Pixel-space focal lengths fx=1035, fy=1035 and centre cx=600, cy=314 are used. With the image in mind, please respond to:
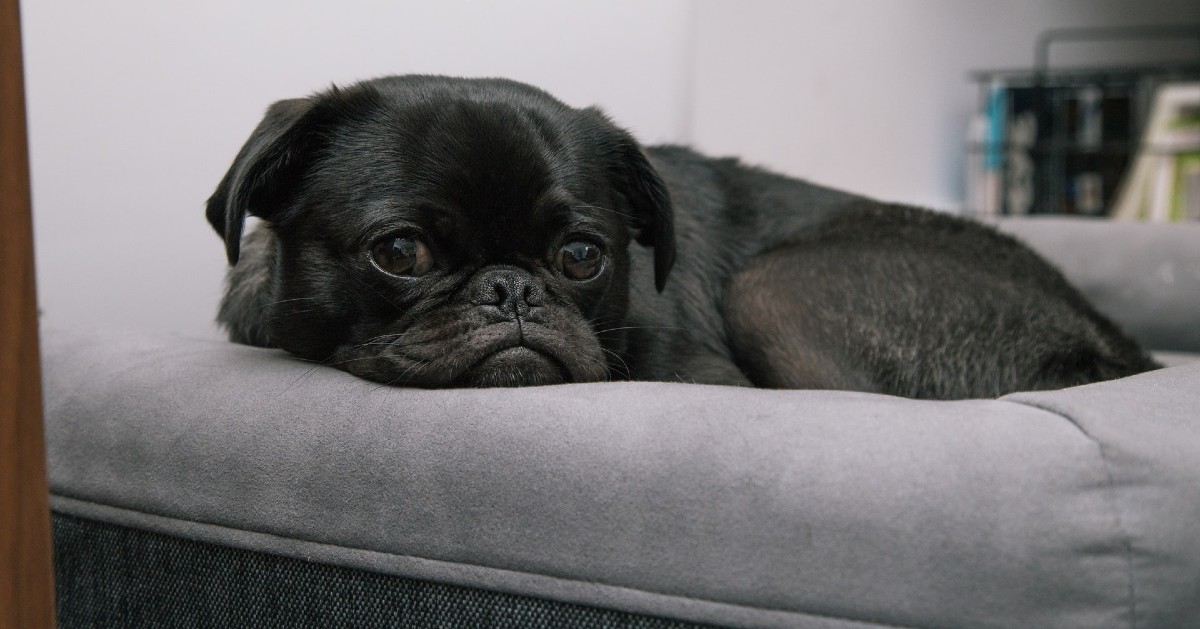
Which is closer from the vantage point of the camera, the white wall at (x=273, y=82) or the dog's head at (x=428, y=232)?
the dog's head at (x=428, y=232)

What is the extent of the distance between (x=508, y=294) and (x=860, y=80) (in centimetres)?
302

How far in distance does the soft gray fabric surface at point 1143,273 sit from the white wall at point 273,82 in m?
1.06

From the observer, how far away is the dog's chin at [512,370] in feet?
4.29

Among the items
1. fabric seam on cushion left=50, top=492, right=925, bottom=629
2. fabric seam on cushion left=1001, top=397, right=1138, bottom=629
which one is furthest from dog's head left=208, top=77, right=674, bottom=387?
fabric seam on cushion left=1001, top=397, right=1138, bottom=629

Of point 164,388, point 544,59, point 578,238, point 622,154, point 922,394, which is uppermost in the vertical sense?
point 544,59

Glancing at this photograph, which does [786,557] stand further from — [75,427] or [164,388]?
[75,427]

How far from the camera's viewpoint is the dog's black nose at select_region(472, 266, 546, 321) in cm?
136

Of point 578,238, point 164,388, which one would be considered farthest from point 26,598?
point 578,238

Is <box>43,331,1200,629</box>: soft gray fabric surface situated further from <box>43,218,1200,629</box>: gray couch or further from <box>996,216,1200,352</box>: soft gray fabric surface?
<box>996,216,1200,352</box>: soft gray fabric surface

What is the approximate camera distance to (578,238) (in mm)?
1490

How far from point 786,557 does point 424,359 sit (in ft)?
1.81

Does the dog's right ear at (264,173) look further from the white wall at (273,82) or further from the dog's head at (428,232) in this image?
the white wall at (273,82)

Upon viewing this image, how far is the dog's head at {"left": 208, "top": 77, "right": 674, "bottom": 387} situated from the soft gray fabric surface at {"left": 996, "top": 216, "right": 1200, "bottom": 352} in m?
1.84

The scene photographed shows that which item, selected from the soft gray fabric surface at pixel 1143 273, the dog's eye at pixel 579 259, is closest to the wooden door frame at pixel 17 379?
the dog's eye at pixel 579 259
